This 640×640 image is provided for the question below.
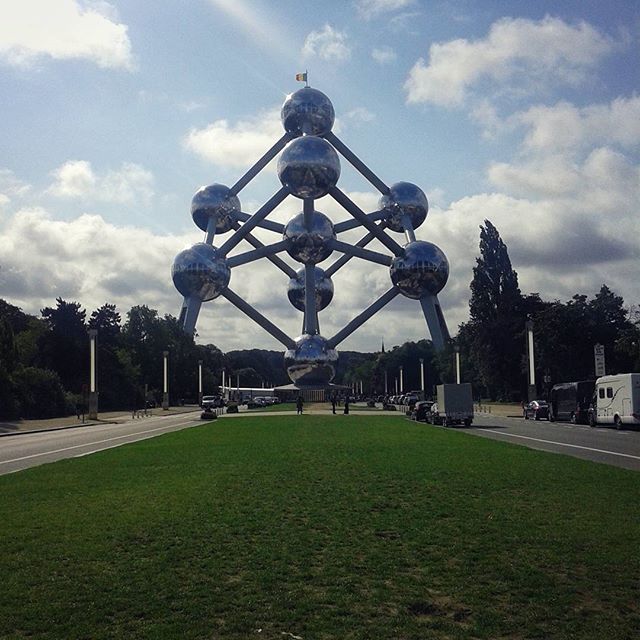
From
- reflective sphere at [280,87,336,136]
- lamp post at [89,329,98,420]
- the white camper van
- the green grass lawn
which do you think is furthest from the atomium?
the green grass lawn

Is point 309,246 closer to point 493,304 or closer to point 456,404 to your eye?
point 493,304

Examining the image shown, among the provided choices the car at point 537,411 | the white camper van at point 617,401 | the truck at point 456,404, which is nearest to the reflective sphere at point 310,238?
the car at point 537,411

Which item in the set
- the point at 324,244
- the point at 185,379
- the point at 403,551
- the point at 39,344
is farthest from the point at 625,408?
the point at 185,379

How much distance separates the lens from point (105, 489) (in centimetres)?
1327

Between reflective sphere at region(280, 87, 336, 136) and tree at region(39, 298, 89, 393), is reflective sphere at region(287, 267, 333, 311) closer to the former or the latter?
reflective sphere at region(280, 87, 336, 136)

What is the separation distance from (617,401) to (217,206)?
51362mm

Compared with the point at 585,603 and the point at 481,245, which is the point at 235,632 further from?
the point at 481,245

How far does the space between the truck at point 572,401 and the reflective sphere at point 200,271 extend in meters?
37.1

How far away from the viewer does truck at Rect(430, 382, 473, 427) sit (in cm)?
3819

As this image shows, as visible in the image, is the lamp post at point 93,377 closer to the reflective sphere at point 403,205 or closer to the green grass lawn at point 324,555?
the reflective sphere at point 403,205

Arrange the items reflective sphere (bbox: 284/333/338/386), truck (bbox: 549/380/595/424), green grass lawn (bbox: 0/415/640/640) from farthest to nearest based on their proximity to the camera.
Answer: reflective sphere (bbox: 284/333/338/386) → truck (bbox: 549/380/595/424) → green grass lawn (bbox: 0/415/640/640)

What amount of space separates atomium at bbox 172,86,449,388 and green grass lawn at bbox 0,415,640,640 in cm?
5685

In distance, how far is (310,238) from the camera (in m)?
74.4

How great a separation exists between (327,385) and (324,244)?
52.1 feet
